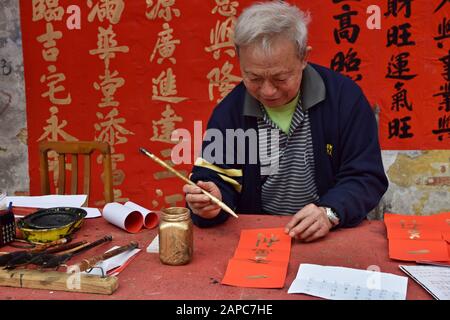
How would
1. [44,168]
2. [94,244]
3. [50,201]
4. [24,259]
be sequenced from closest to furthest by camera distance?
[24,259] → [94,244] → [50,201] → [44,168]

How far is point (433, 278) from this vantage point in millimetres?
1358

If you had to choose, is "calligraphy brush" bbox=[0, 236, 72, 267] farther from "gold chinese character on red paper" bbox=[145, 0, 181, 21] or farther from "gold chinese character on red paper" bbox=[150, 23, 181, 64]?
"gold chinese character on red paper" bbox=[145, 0, 181, 21]

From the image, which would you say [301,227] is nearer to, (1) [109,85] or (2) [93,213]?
(2) [93,213]

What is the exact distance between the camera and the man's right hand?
5.79 feet

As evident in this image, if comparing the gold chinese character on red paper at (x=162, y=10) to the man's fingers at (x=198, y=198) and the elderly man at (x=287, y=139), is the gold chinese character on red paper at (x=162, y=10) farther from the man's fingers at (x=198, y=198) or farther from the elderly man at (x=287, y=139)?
the man's fingers at (x=198, y=198)

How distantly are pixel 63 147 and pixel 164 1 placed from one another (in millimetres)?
1350

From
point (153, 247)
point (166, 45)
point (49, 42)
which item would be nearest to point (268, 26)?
point (153, 247)

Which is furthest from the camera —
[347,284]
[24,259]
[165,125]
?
[165,125]

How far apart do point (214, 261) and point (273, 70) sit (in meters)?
0.74

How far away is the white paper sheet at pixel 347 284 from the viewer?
1269 mm

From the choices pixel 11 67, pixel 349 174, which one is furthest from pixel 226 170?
pixel 11 67

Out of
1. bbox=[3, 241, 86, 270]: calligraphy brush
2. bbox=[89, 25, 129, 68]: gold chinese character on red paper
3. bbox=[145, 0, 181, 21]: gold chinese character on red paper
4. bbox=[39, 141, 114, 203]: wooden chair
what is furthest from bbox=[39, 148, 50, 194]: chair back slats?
bbox=[145, 0, 181, 21]: gold chinese character on red paper

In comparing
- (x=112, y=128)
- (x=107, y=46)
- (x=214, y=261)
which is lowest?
(x=214, y=261)

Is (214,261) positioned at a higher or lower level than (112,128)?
lower
